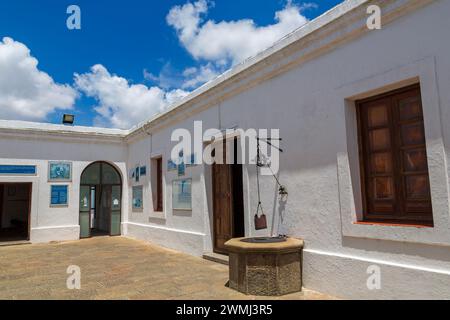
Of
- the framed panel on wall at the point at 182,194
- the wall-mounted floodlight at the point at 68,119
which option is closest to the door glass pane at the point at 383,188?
the framed panel on wall at the point at 182,194

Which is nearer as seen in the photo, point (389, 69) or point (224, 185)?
point (389, 69)

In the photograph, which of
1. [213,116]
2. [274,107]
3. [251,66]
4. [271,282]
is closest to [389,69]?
[274,107]

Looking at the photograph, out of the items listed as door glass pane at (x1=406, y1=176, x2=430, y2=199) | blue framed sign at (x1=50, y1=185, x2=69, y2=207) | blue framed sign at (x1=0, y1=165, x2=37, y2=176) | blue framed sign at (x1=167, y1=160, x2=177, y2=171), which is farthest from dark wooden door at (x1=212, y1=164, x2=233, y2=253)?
blue framed sign at (x1=0, y1=165, x2=37, y2=176)

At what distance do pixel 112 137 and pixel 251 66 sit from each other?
299 inches

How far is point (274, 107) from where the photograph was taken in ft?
18.4

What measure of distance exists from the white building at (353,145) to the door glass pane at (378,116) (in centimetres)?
1

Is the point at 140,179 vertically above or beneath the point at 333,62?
beneath

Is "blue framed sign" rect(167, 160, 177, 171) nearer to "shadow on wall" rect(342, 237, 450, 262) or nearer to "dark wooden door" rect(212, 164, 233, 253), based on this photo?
"dark wooden door" rect(212, 164, 233, 253)

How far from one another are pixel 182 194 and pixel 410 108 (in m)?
5.54

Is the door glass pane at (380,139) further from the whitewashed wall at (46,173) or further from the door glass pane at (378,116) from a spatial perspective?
the whitewashed wall at (46,173)

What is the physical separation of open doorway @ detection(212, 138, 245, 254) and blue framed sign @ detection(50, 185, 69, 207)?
6.22 meters

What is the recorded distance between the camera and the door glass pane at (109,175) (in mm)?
12094

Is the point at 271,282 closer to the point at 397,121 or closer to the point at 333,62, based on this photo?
the point at 397,121

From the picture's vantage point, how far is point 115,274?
607 centimetres
